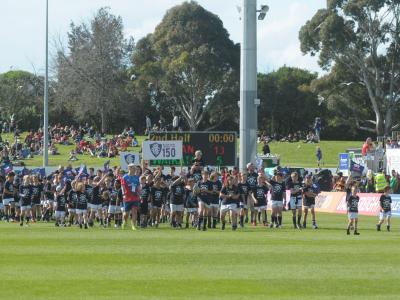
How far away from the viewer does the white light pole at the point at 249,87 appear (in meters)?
44.8

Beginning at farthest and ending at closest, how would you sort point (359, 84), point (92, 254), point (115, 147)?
point (359, 84) → point (115, 147) → point (92, 254)

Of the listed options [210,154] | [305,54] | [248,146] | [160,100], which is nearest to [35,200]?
[210,154]

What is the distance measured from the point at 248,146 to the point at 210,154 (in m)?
4.53

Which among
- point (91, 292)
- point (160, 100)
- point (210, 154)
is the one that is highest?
point (160, 100)

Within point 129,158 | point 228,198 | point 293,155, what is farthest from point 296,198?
point 293,155

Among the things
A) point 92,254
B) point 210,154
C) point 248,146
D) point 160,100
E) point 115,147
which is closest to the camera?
point 92,254

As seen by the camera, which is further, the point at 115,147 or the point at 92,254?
the point at 115,147

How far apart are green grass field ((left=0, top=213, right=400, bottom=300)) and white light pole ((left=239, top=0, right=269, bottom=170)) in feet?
53.1

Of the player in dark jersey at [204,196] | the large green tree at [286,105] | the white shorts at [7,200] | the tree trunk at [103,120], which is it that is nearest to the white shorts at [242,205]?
the player in dark jersey at [204,196]

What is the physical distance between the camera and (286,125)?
95.2 metres

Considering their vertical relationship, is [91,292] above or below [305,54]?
below

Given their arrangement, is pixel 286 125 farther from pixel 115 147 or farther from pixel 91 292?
pixel 91 292

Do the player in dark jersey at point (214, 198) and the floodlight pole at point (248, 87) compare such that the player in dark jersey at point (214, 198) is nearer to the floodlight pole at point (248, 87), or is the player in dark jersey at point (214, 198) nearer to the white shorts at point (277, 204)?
the white shorts at point (277, 204)

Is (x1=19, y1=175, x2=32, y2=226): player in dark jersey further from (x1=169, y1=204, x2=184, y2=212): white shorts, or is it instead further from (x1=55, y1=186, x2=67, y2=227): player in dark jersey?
(x1=169, y1=204, x2=184, y2=212): white shorts
